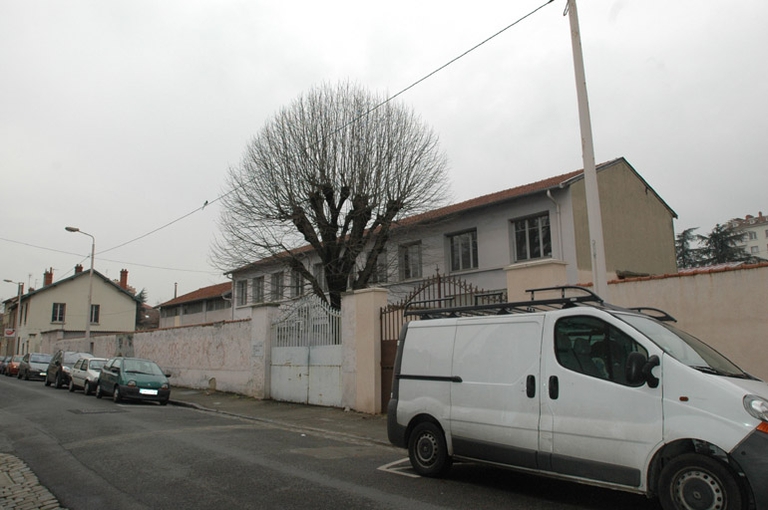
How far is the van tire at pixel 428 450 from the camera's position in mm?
6945

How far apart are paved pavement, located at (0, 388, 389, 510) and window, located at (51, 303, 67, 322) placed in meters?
37.1

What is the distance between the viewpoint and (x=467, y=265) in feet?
73.6

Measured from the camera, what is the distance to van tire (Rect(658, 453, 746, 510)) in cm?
457

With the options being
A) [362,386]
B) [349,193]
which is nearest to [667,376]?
[362,386]

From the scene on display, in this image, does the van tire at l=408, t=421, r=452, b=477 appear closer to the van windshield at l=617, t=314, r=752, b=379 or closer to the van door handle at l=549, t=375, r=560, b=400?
the van door handle at l=549, t=375, r=560, b=400

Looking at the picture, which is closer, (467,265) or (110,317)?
(467,265)

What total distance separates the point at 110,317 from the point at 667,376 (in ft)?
187

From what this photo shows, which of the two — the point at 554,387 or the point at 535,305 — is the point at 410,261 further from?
A: the point at 554,387

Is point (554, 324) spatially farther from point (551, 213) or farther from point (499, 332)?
point (551, 213)

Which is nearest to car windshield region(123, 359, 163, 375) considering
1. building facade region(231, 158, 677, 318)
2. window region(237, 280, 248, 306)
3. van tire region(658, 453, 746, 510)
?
building facade region(231, 158, 677, 318)

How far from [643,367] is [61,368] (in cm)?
2416

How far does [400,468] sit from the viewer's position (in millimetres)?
7695

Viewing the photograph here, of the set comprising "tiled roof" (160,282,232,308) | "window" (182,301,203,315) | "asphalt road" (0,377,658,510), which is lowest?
"asphalt road" (0,377,658,510)

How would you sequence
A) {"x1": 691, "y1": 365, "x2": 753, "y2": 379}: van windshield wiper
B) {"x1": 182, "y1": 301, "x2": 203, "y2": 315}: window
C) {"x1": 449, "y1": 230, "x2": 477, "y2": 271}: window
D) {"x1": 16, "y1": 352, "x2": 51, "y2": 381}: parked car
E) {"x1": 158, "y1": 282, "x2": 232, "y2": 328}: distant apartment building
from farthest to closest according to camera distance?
{"x1": 182, "y1": 301, "x2": 203, "y2": 315}: window
{"x1": 158, "y1": 282, "x2": 232, "y2": 328}: distant apartment building
{"x1": 16, "y1": 352, "x2": 51, "y2": 381}: parked car
{"x1": 449, "y1": 230, "x2": 477, "y2": 271}: window
{"x1": 691, "y1": 365, "x2": 753, "y2": 379}: van windshield wiper
